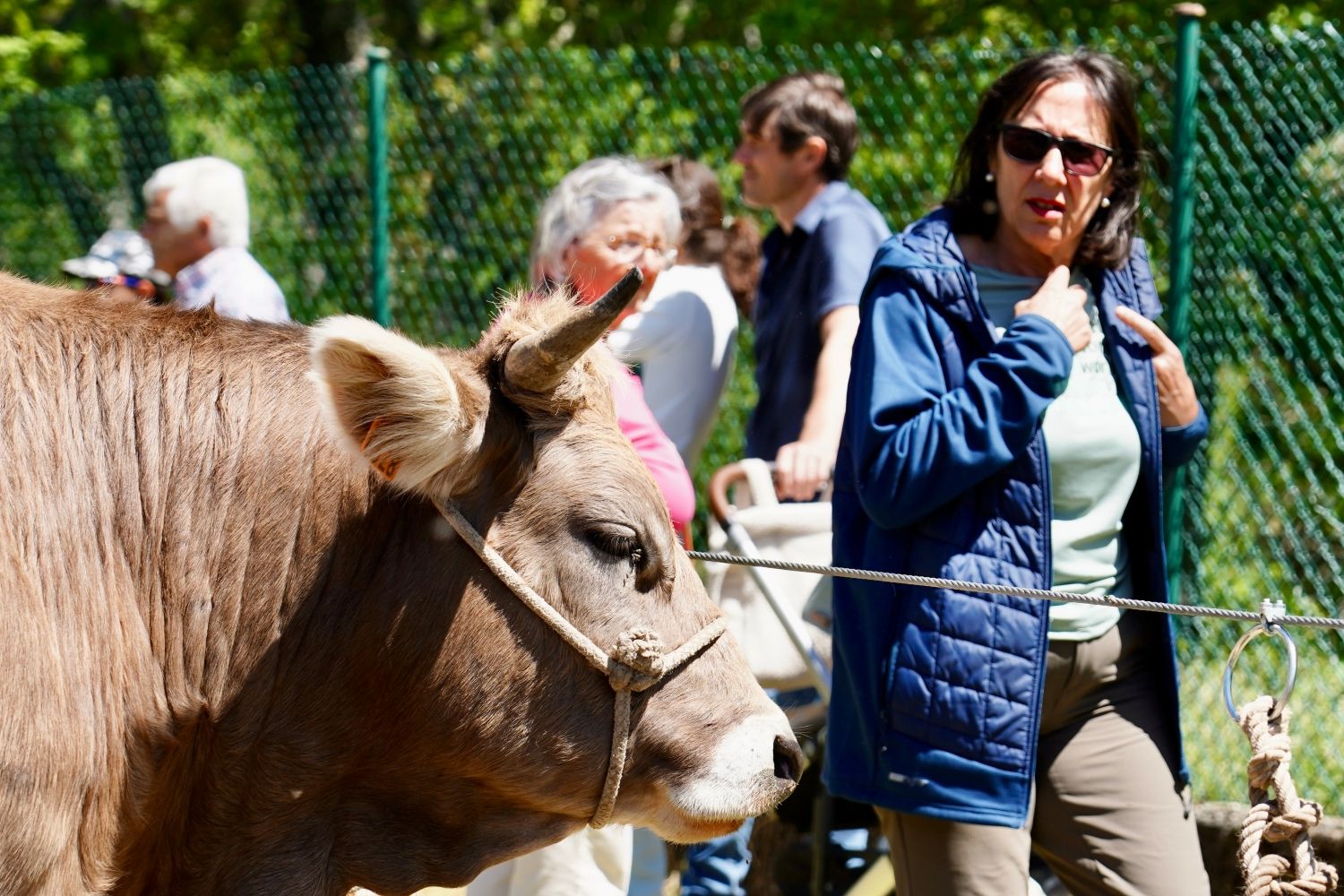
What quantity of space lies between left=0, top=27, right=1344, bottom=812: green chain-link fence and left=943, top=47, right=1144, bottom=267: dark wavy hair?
1.95m

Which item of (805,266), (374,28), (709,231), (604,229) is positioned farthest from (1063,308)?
(374,28)

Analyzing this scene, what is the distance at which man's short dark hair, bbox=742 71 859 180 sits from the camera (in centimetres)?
468

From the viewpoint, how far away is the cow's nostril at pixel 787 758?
2576mm

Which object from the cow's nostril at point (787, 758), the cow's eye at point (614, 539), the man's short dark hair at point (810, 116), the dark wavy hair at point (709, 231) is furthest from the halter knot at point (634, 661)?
the dark wavy hair at point (709, 231)

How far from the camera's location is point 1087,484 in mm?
2906

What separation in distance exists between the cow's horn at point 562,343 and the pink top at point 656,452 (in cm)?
81

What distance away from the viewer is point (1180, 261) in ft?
16.3

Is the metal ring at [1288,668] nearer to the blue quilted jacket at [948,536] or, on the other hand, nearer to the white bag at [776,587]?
Answer: the blue quilted jacket at [948,536]

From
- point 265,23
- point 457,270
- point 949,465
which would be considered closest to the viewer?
point 949,465

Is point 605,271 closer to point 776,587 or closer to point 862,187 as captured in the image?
point 776,587

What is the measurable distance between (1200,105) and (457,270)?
329cm

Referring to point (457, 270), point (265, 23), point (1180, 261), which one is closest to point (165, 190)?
point (457, 270)

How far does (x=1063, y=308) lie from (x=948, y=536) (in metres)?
0.49

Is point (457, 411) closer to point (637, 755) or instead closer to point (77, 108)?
point (637, 755)
